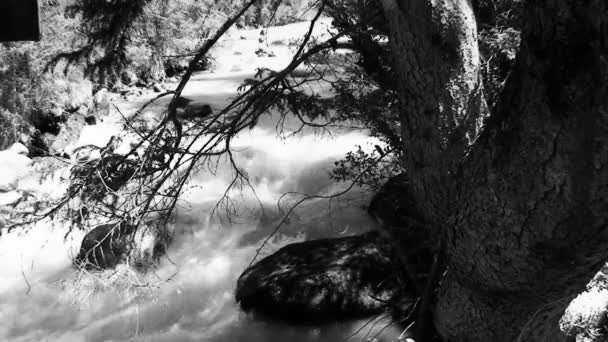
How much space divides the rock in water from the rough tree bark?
96.7 inches

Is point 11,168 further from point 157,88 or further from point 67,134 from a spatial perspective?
point 157,88

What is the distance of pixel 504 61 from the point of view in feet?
13.8

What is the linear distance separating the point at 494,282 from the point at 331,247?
3.71 meters

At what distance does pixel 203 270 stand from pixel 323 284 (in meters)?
Answer: 1.73

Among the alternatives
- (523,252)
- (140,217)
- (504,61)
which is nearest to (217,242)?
(140,217)

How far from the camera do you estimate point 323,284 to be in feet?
17.7

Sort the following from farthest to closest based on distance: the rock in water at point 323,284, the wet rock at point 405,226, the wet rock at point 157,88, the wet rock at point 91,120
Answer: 1. the wet rock at point 157,88
2. the wet rock at point 91,120
3. the rock in water at point 323,284
4. the wet rock at point 405,226

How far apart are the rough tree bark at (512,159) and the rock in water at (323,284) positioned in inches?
96.7

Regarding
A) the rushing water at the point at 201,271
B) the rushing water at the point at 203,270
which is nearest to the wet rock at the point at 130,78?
the rushing water at the point at 203,270

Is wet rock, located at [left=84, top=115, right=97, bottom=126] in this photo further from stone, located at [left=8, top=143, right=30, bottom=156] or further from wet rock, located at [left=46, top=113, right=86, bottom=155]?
stone, located at [left=8, top=143, right=30, bottom=156]

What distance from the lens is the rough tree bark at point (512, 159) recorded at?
5.91 ft

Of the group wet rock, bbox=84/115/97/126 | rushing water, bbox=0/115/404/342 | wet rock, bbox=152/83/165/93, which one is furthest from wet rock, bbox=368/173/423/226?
wet rock, bbox=152/83/165/93

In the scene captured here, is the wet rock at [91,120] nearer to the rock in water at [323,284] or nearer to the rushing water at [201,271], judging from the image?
the rushing water at [201,271]

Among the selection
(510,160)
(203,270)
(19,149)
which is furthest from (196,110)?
(510,160)
